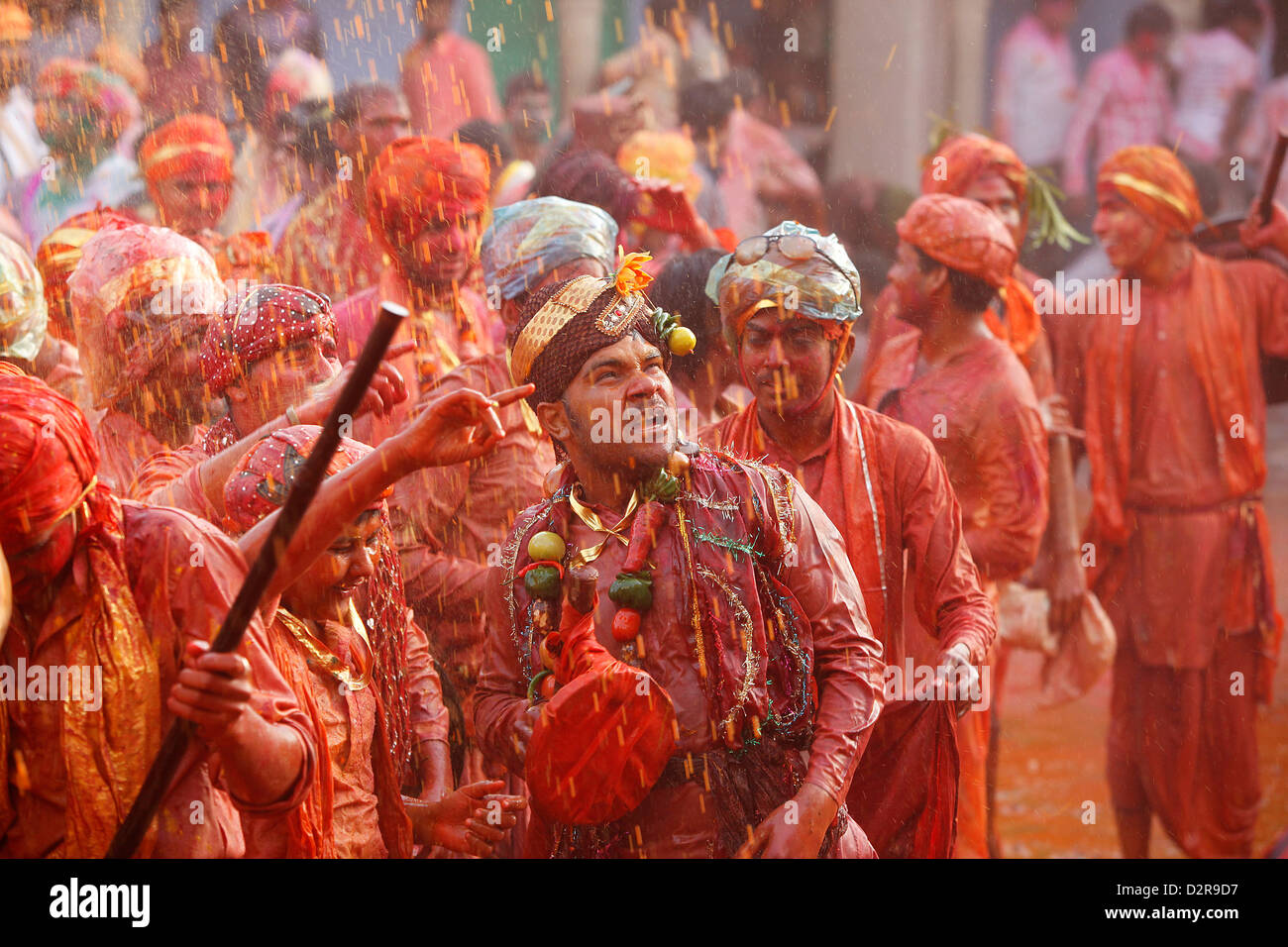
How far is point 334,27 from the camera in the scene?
240 inches

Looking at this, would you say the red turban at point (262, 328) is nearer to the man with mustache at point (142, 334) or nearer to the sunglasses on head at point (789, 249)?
the man with mustache at point (142, 334)

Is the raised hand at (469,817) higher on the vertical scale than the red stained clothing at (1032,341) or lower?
lower

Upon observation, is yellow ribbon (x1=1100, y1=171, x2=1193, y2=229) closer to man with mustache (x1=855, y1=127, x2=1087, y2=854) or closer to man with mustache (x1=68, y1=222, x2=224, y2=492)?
man with mustache (x1=855, y1=127, x2=1087, y2=854)

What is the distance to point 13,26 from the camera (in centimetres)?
589

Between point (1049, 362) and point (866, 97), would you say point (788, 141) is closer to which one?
point (866, 97)

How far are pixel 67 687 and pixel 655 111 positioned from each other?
4160 millimetres

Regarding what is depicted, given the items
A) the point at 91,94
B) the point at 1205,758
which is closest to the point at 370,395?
the point at 91,94

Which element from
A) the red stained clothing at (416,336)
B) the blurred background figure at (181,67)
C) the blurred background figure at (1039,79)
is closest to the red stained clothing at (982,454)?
the red stained clothing at (416,336)

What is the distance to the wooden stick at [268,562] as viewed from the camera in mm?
2580

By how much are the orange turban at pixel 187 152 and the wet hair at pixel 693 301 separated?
195 cm

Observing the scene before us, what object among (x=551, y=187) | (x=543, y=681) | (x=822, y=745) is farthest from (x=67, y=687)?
(x=551, y=187)

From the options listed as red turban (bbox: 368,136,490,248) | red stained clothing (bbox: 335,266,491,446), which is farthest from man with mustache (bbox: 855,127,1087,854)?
red turban (bbox: 368,136,490,248)

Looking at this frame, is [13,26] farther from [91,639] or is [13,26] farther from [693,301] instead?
[91,639]
